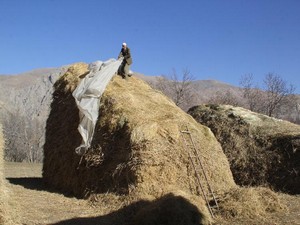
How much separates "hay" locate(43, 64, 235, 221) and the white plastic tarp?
0.22m

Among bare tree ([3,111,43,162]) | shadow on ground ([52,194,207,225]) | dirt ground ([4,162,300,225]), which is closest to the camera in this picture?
shadow on ground ([52,194,207,225])

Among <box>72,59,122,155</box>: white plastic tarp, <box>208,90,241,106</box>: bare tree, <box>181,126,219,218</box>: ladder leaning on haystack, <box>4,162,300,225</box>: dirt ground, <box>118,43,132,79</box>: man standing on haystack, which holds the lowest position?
<box>4,162,300,225</box>: dirt ground

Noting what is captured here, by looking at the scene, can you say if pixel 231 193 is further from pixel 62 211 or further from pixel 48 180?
pixel 48 180

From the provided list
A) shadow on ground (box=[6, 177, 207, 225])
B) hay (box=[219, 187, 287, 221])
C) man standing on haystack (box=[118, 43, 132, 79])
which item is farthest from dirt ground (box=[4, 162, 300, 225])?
man standing on haystack (box=[118, 43, 132, 79])

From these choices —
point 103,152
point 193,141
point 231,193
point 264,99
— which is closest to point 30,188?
point 103,152

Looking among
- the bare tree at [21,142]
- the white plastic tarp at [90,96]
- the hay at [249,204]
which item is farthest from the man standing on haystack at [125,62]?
the bare tree at [21,142]

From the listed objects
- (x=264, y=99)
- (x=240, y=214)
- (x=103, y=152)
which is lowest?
(x=240, y=214)

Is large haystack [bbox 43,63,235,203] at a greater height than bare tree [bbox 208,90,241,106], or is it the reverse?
bare tree [bbox 208,90,241,106]

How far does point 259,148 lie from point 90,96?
802 cm

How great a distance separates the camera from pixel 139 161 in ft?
39.4

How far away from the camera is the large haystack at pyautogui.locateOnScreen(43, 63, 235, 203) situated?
474 inches

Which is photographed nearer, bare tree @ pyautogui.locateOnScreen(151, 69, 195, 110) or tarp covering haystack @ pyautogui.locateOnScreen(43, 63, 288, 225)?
tarp covering haystack @ pyautogui.locateOnScreen(43, 63, 288, 225)

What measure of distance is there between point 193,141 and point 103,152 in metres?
2.88

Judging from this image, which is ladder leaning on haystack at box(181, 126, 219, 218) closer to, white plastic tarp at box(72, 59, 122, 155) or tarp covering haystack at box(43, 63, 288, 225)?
tarp covering haystack at box(43, 63, 288, 225)
